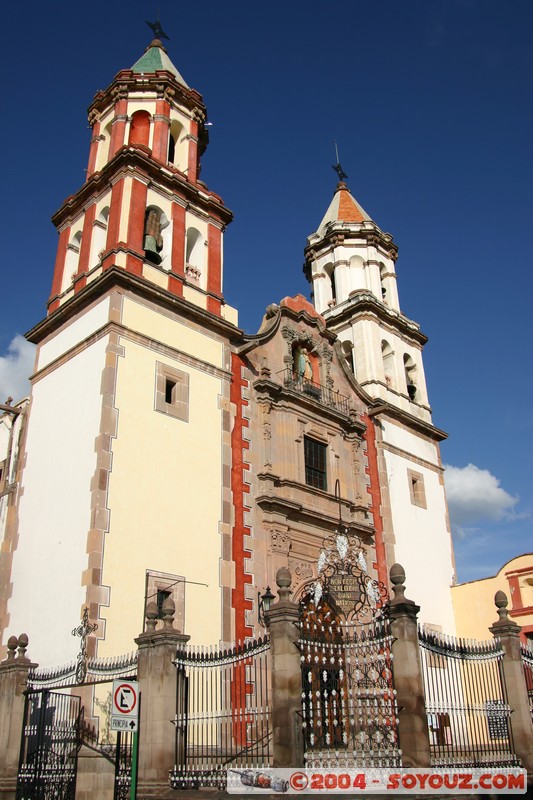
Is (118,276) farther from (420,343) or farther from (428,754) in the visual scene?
(420,343)

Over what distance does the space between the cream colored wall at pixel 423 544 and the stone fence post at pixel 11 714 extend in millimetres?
12426

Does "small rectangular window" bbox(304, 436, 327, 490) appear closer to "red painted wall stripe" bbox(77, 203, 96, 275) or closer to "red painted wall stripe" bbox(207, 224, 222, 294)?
"red painted wall stripe" bbox(207, 224, 222, 294)

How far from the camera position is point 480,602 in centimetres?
2392

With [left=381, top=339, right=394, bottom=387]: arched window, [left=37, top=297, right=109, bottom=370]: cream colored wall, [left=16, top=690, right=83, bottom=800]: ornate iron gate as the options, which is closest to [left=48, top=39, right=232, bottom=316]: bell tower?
[left=37, top=297, right=109, bottom=370]: cream colored wall

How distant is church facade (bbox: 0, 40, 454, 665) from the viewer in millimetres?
16016

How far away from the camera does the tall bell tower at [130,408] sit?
1555cm

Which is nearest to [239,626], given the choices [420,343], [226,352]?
[226,352]

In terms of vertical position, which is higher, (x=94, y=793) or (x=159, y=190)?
(x=159, y=190)

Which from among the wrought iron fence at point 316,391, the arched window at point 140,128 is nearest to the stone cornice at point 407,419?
the wrought iron fence at point 316,391

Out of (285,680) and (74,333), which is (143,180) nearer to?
(74,333)

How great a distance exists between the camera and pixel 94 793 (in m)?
11.8

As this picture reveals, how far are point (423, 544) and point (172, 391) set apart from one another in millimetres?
10831

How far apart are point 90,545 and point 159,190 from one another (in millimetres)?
10840

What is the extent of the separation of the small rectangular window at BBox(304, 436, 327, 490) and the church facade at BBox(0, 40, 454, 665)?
6 cm
